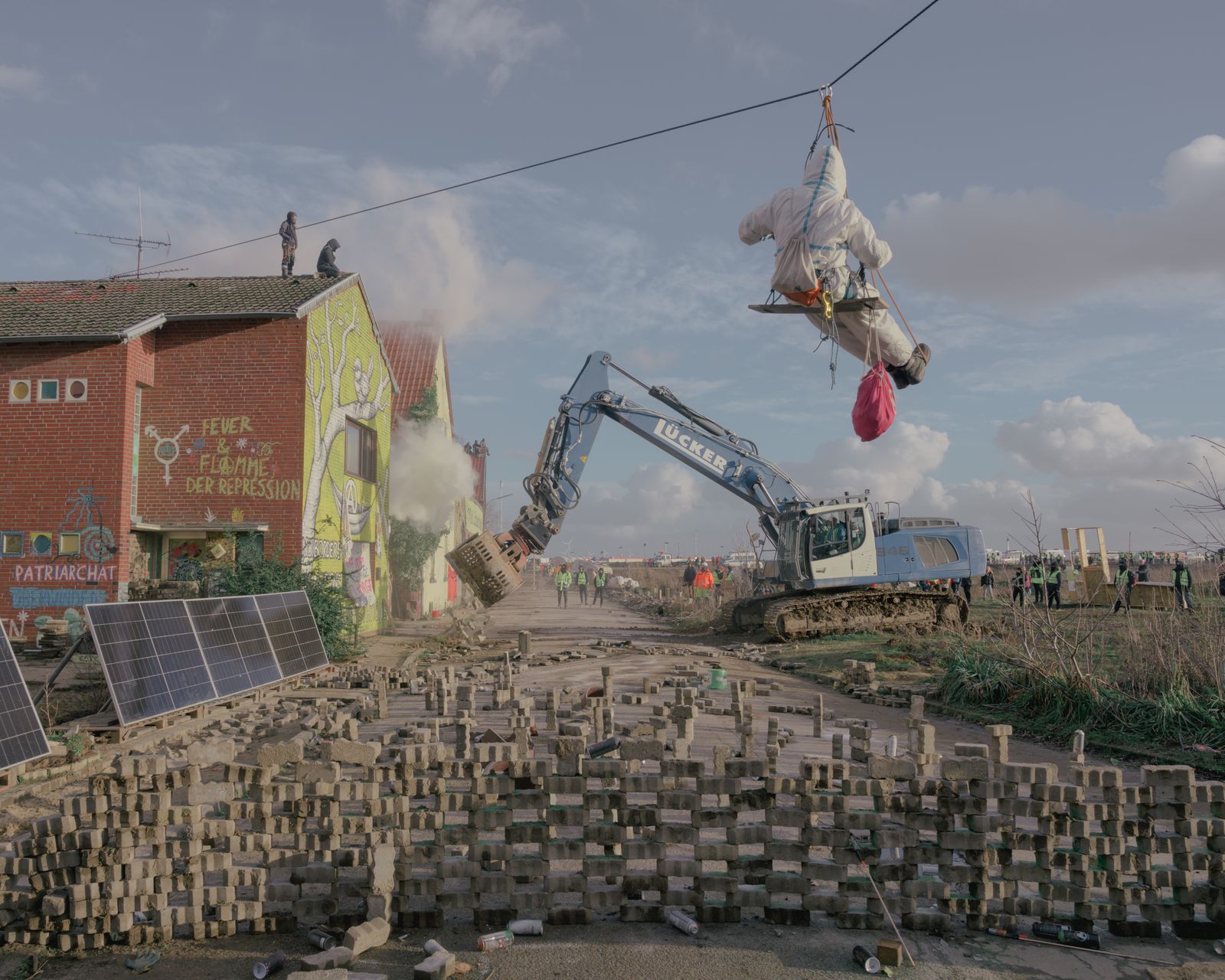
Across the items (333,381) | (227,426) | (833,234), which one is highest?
(333,381)

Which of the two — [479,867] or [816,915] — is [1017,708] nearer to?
[816,915]

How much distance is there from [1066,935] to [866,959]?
47.9 inches

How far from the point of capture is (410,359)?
3112 centimetres

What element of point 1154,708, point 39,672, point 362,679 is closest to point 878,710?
point 1154,708

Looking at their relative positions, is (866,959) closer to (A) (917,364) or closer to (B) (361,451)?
(A) (917,364)

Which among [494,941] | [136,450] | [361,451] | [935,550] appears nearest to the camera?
[494,941]

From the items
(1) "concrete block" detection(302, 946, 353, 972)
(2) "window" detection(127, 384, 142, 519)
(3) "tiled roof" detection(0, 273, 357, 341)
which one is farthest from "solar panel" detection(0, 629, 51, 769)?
(3) "tiled roof" detection(0, 273, 357, 341)

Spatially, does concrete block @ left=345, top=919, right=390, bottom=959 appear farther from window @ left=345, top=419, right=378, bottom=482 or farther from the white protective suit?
window @ left=345, top=419, right=378, bottom=482

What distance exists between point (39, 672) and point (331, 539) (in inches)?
283

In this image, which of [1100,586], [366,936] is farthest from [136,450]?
[1100,586]

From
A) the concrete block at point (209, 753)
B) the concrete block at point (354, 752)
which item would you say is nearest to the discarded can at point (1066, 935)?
the concrete block at point (354, 752)

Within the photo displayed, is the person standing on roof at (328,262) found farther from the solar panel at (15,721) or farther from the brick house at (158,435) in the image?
the solar panel at (15,721)

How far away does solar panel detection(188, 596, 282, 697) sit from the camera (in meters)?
10.6

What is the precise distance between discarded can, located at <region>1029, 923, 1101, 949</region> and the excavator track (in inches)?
609
